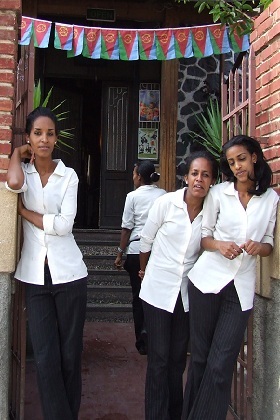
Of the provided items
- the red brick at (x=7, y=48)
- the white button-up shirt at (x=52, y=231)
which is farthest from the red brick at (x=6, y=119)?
the red brick at (x=7, y=48)

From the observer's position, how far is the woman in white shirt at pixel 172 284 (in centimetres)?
320

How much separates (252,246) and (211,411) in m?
0.97

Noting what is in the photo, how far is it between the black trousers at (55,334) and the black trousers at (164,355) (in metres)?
0.46

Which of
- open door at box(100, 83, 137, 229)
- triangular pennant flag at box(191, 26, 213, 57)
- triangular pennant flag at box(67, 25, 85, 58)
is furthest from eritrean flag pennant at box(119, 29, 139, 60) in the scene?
open door at box(100, 83, 137, 229)

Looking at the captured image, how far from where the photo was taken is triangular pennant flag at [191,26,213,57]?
700 centimetres

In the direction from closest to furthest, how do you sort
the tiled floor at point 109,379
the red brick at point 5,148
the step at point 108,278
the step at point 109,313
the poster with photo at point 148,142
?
the red brick at point 5,148, the tiled floor at point 109,379, the step at point 109,313, the step at point 108,278, the poster with photo at point 148,142

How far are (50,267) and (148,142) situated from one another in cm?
606

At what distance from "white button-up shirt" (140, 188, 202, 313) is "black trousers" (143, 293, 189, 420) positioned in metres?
0.06

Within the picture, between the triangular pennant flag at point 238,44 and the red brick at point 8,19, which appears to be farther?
the triangular pennant flag at point 238,44

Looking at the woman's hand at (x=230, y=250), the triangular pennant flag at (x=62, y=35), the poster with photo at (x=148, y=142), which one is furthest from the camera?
the poster with photo at (x=148, y=142)

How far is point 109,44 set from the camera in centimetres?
696

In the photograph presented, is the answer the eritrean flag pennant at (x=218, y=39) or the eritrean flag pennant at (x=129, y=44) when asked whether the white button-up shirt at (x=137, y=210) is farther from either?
the eritrean flag pennant at (x=218, y=39)

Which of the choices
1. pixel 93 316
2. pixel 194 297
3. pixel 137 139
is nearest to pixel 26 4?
pixel 137 139

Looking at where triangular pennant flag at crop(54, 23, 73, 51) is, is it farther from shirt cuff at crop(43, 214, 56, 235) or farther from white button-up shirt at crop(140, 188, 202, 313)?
shirt cuff at crop(43, 214, 56, 235)
